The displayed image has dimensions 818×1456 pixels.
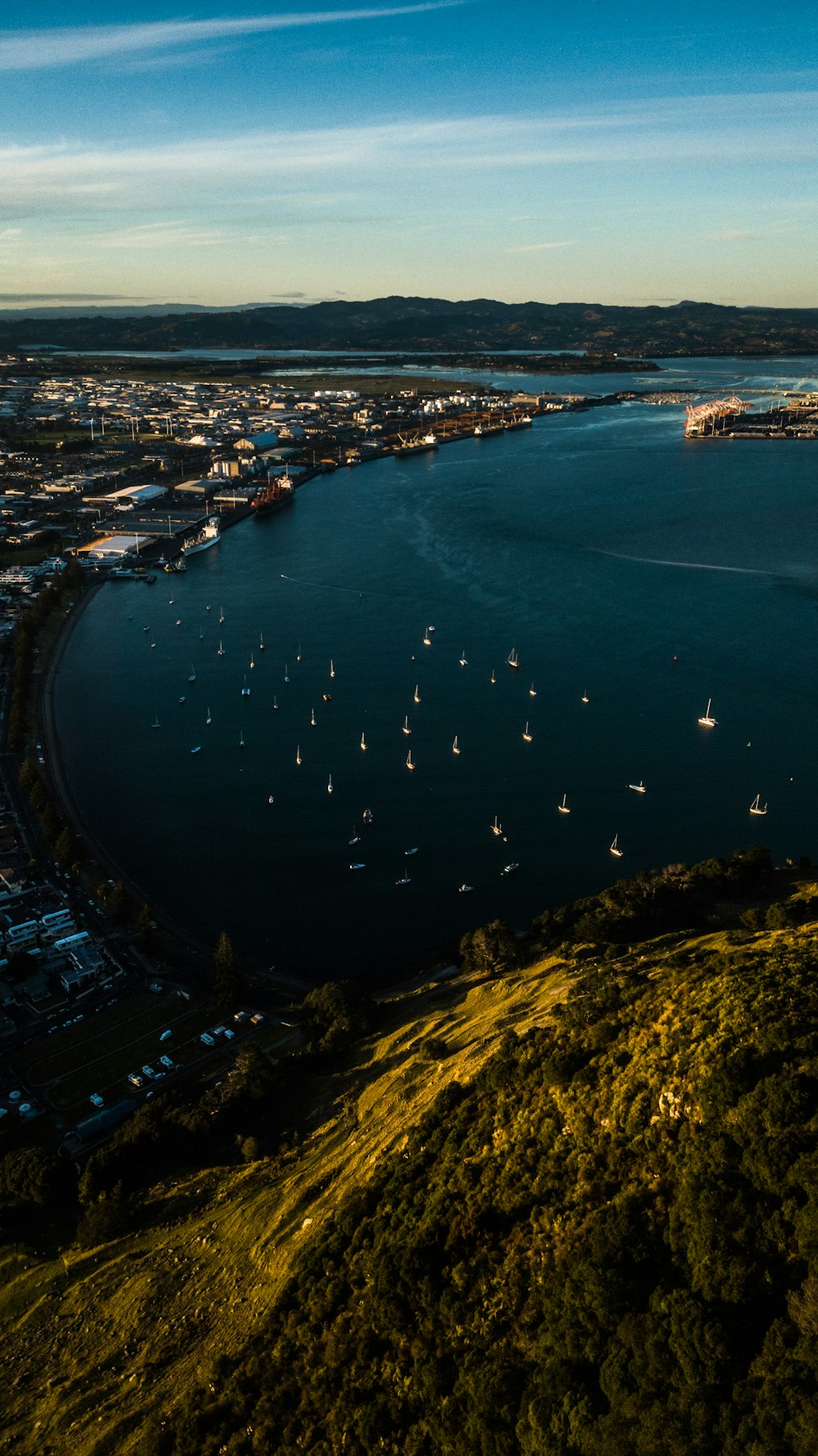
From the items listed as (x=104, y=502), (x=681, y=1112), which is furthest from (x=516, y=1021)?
(x=104, y=502)

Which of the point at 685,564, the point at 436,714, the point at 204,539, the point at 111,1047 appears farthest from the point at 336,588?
the point at 111,1047

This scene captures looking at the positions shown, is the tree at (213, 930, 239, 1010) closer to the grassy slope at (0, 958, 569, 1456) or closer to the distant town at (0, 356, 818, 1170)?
the distant town at (0, 356, 818, 1170)

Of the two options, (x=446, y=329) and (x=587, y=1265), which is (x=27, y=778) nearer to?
(x=587, y=1265)

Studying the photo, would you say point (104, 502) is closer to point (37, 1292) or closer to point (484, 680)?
point (484, 680)

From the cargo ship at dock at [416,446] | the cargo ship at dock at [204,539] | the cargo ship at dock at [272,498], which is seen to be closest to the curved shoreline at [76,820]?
the cargo ship at dock at [204,539]

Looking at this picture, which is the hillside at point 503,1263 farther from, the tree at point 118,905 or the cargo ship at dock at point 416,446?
the cargo ship at dock at point 416,446

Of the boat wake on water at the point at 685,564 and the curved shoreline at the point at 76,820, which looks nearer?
the curved shoreline at the point at 76,820
